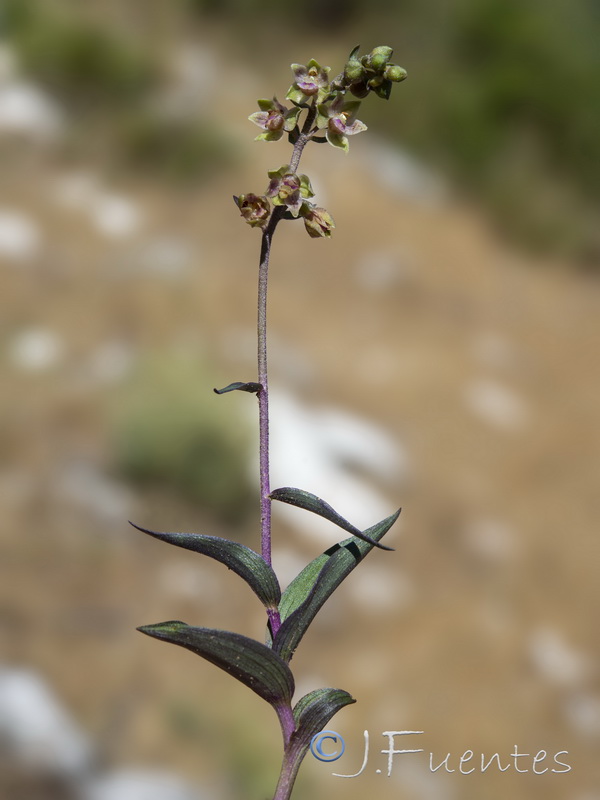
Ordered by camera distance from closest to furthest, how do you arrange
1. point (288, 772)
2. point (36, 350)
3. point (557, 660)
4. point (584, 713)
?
1. point (288, 772)
2. point (584, 713)
3. point (557, 660)
4. point (36, 350)

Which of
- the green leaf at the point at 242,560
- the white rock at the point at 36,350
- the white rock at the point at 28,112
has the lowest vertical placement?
the green leaf at the point at 242,560

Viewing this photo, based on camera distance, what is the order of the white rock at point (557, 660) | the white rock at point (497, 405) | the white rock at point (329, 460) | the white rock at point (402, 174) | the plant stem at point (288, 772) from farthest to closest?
1. the white rock at point (402, 174)
2. the white rock at point (497, 405)
3. the white rock at point (329, 460)
4. the white rock at point (557, 660)
5. the plant stem at point (288, 772)

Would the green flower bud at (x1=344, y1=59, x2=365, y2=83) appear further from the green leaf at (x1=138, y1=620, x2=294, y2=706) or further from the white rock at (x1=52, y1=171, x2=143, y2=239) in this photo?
the white rock at (x1=52, y1=171, x2=143, y2=239)

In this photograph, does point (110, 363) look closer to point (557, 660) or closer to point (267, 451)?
point (557, 660)

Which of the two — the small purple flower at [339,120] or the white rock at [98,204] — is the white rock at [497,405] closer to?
the white rock at [98,204]

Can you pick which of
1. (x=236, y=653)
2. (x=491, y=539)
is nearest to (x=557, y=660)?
(x=491, y=539)

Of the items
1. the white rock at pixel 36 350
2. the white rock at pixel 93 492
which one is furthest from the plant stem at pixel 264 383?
the white rock at pixel 36 350

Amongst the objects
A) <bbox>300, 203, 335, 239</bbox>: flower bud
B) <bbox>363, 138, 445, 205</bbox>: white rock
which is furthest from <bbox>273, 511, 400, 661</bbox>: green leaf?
<bbox>363, 138, 445, 205</bbox>: white rock
